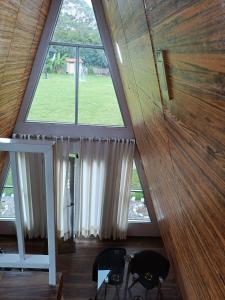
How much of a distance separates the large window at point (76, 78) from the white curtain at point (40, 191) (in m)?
0.62

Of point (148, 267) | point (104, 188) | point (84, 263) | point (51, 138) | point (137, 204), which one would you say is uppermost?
point (51, 138)

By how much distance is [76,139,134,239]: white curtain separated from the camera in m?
4.89

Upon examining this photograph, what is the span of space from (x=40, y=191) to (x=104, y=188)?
116 cm

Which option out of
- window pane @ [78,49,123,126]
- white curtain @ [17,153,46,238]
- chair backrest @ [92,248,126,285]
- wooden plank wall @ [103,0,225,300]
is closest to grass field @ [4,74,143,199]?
window pane @ [78,49,123,126]

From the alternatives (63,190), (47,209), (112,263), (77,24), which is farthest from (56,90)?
(47,209)

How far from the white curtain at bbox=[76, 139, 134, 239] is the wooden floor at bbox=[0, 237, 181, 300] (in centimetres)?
22

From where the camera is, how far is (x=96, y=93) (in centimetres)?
486

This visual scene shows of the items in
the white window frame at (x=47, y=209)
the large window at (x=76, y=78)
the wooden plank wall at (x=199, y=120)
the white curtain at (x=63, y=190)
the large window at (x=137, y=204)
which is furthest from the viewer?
the large window at (x=137, y=204)

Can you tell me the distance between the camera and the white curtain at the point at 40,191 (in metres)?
4.85

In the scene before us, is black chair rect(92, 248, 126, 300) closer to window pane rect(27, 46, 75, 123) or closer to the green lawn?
the green lawn

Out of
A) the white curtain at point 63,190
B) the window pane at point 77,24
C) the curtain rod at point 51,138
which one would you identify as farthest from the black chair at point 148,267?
the window pane at point 77,24

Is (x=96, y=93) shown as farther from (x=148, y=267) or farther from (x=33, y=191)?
(x=148, y=267)

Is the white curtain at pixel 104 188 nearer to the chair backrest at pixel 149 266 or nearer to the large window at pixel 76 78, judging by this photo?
the large window at pixel 76 78

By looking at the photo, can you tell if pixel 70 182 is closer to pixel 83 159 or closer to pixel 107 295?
pixel 83 159
